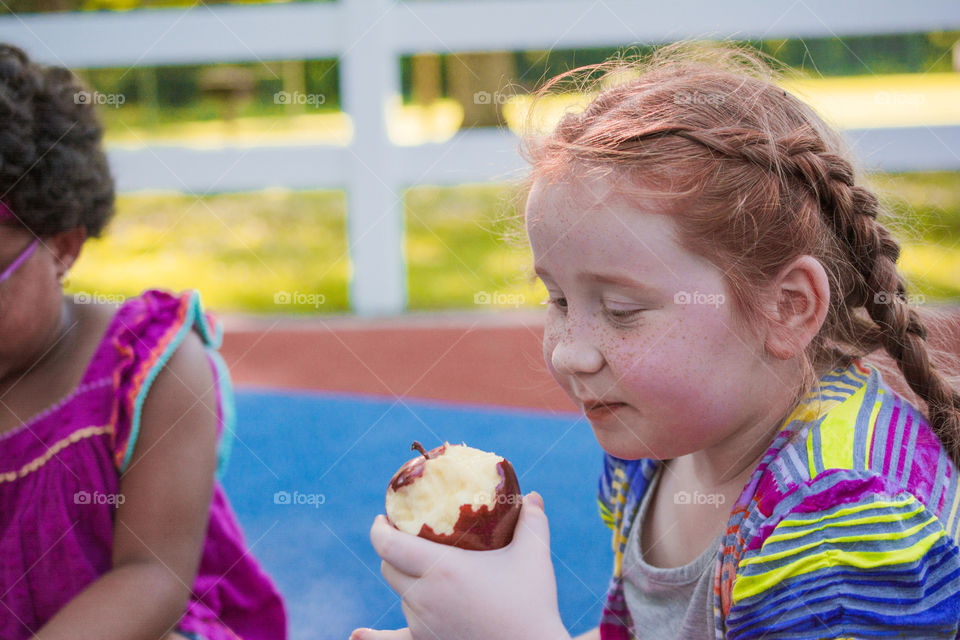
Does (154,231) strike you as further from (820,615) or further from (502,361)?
(820,615)

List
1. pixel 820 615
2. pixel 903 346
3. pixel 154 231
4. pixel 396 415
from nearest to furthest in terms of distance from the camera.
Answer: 1. pixel 820 615
2. pixel 903 346
3. pixel 396 415
4. pixel 154 231

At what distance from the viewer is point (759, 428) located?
89 centimetres

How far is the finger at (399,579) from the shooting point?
2.59 ft

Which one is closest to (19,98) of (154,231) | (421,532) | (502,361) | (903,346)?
(421,532)

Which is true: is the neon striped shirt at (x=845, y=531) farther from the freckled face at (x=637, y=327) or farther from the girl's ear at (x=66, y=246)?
the girl's ear at (x=66, y=246)

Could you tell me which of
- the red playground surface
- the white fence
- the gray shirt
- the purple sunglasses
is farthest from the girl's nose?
the white fence

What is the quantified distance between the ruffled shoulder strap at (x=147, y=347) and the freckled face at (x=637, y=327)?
1.92ft

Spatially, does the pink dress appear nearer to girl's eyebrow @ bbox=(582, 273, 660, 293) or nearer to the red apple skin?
the red apple skin

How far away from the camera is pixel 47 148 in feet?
4.01

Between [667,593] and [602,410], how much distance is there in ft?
0.86

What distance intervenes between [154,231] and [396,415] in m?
3.63

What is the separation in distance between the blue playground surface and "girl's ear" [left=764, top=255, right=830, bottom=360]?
97 centimetres

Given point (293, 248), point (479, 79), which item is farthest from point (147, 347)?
point (293, 248)

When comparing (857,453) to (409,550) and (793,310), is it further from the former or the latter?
(409,550)
